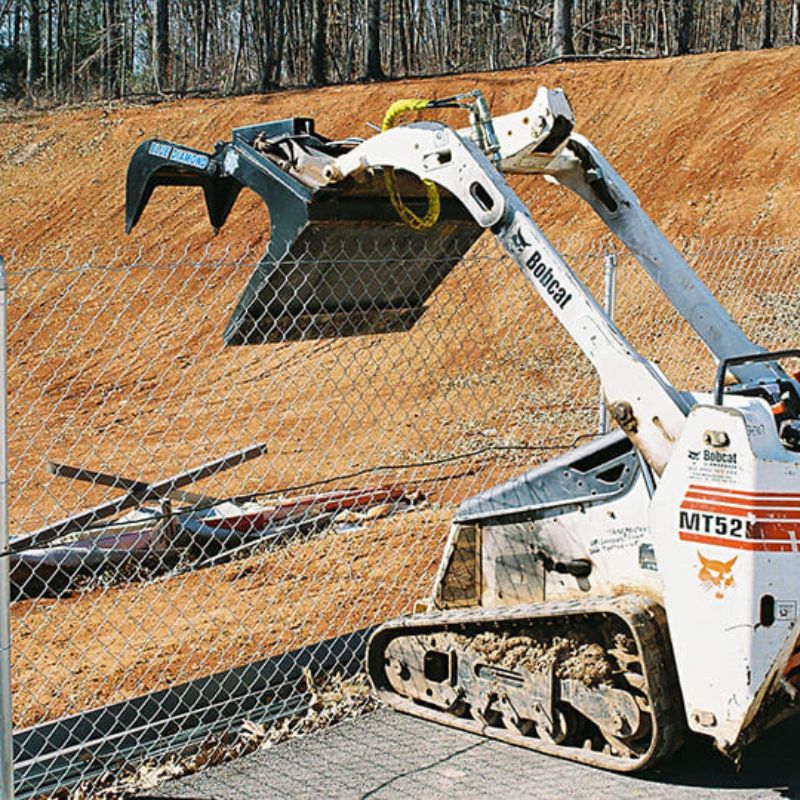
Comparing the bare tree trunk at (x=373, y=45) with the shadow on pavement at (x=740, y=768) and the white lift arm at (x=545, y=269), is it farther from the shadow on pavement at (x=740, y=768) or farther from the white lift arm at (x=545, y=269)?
the shadow on pavement at (x=740, y=768)

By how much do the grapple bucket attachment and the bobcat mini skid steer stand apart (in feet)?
0.04

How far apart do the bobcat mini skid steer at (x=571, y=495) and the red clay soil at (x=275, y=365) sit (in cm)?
170

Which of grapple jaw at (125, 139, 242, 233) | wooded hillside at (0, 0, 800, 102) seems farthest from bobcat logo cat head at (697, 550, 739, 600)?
wooded hillside at (0, 0, 800, 102)

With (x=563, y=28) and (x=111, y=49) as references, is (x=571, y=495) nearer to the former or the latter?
(x=563, y=28)

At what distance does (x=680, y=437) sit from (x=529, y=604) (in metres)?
1.22

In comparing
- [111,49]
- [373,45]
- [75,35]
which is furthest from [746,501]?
[75,35]

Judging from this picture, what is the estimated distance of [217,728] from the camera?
509 centimetres

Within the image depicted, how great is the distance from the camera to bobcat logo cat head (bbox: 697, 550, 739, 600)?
4.03 metres

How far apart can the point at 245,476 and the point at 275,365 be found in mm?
5429

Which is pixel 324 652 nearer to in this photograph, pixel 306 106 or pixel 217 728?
pixel 217 728

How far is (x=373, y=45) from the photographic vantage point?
30766mm

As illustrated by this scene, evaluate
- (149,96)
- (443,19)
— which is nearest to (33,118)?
(149,96)

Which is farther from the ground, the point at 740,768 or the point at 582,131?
the point at 582,131

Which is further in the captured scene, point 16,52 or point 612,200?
point 16,52
